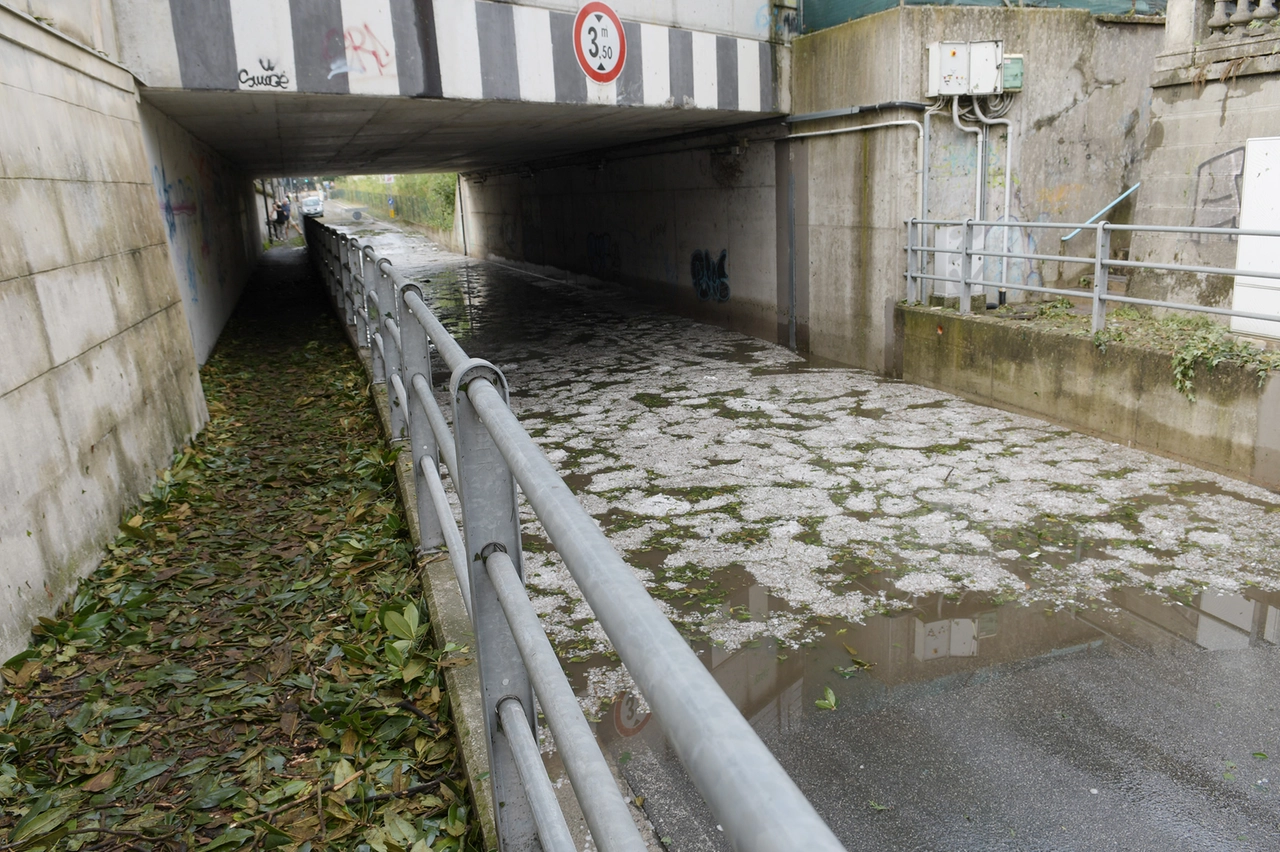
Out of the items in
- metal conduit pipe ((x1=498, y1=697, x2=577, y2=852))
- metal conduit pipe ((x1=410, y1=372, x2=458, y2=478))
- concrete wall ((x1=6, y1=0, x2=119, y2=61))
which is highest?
concrete wall ((x1=6, y1=0, x2=119, y2=61))

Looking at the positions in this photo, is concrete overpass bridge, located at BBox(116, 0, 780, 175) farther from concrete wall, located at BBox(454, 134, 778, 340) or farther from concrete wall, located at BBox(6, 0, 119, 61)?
concrete wall, located at BBox(454, 134, 778, 340)

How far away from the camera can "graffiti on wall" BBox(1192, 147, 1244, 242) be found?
761cm

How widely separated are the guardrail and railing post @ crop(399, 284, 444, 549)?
37.5 inches

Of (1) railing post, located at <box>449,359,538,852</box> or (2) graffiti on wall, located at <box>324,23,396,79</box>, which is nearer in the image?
(1) railing post, located at <box>449,359,538,852</box>

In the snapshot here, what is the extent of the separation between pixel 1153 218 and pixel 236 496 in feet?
27.3

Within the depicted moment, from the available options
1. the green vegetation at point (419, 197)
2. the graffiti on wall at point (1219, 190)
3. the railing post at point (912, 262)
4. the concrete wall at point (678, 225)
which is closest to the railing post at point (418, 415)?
the railing post at point (912, 262)

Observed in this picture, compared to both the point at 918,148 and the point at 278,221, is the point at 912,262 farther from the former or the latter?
the point at 278,221

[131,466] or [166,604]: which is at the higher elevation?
[131,466]

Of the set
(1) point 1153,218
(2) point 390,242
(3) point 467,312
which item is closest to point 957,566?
(1) point 1153,218

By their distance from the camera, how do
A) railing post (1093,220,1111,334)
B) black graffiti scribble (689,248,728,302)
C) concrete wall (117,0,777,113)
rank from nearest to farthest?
1. concrete wall (117,0,777,113)
2. railing post (1093,220,1111,334)
3. black graffiti scribble (689,248,728,302)

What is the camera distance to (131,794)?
2482 millimetres

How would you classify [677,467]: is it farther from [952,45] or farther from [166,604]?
[952,45]

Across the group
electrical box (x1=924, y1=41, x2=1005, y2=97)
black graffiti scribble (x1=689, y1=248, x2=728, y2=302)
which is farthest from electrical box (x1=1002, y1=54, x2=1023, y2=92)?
black graffiti scribble (x1=689, y1=248, x2=728, y2=302)

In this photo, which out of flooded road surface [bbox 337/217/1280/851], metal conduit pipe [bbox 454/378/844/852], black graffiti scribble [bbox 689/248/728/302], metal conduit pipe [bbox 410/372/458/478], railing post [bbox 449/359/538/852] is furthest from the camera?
black graffiti scribble [bbox 689/248/728/302]
